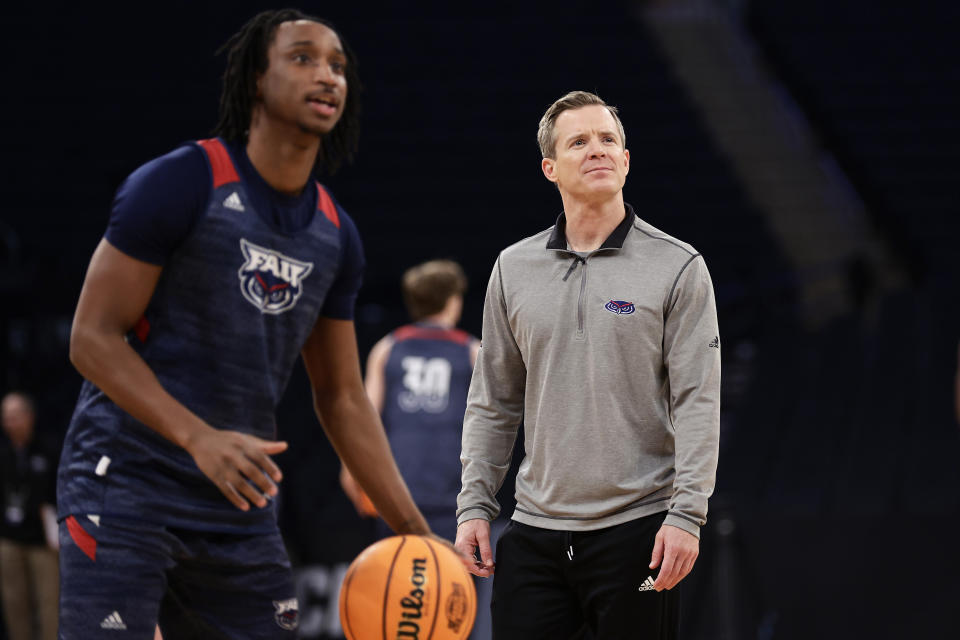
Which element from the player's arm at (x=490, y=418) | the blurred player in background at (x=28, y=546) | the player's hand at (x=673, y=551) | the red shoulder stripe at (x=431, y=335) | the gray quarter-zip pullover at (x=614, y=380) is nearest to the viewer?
the player's hand at (x=673, y=551)

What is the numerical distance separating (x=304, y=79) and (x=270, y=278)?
490 millimetres

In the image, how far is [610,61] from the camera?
573 inches

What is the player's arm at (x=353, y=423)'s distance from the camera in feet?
10.5

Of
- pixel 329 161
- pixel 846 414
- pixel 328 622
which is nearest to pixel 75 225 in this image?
pixel 328 622

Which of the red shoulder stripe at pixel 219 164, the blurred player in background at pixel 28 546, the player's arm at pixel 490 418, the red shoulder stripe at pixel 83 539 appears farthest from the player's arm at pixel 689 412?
the blurred player in background at pixel 28 546

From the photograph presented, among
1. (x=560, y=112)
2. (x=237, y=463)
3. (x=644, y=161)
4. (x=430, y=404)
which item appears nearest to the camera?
(x=237, y=463)

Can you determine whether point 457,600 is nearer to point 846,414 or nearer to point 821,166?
point 846,414

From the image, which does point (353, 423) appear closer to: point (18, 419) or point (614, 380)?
point (614, 380)

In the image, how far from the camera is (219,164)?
2947mm

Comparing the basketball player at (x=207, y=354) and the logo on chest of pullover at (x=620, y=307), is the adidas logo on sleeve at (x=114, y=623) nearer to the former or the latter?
the basketball player at (x=207, y=354)

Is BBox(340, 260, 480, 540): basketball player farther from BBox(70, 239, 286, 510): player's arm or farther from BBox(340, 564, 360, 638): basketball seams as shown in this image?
BBox(70, 239, 286, 510): player's arm

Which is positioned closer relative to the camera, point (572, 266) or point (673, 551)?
point (673, 551)

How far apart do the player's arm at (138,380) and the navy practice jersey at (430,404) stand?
311 centimetres

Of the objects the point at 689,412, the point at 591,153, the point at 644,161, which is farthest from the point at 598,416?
the point at 644,161
